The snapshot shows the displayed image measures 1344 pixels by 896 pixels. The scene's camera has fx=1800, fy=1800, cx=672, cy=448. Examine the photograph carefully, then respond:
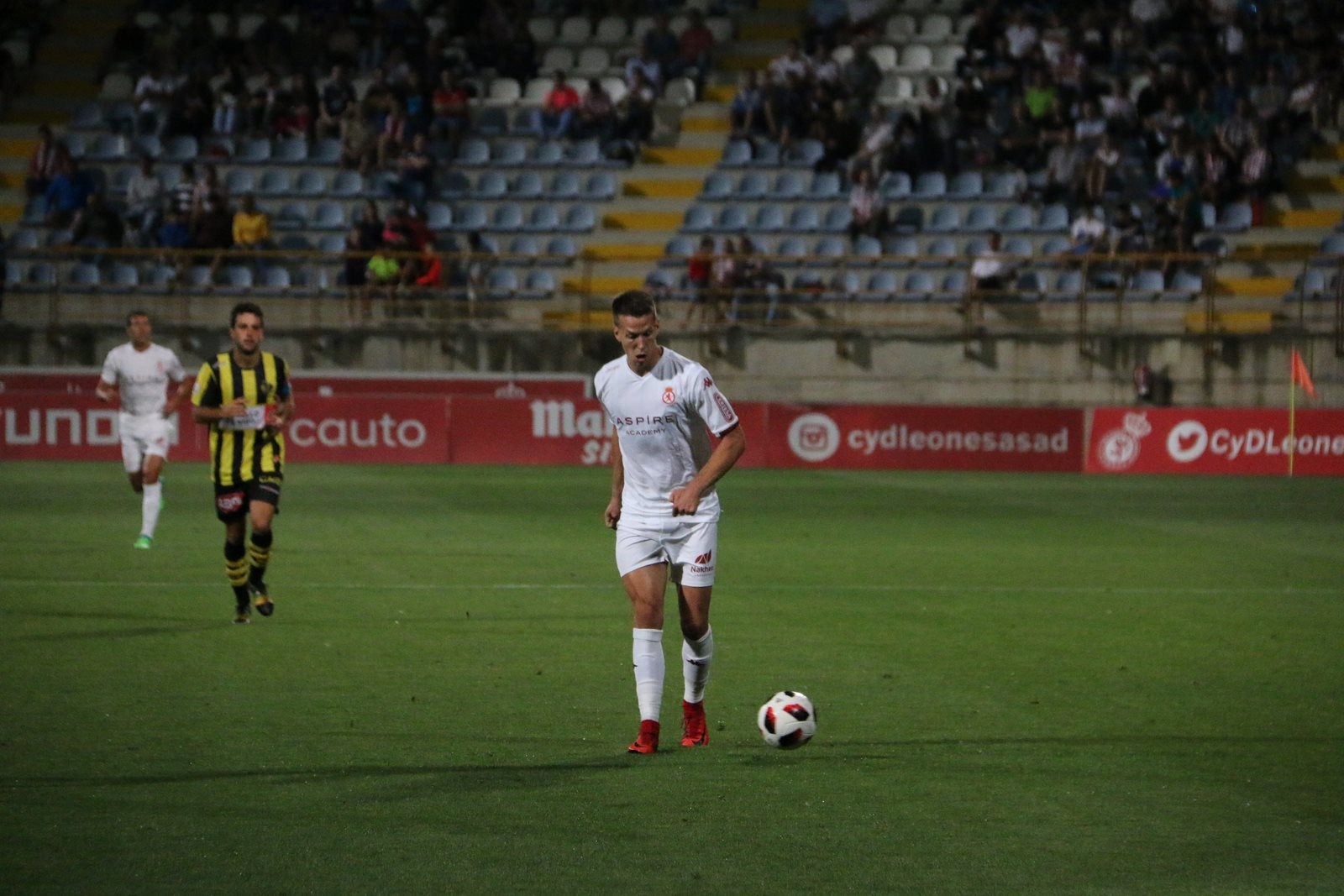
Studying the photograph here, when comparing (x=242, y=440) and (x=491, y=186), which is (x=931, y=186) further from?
(x=242, y=440)

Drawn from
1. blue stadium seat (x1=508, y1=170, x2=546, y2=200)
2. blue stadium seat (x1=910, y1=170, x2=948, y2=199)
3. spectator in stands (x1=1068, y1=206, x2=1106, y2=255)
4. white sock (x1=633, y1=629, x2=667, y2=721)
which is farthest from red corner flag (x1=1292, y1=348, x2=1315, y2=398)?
white sock (x1=633, y1=629, x2=667, y2=721)

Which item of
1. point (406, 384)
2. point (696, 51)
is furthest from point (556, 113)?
point (406, 384)

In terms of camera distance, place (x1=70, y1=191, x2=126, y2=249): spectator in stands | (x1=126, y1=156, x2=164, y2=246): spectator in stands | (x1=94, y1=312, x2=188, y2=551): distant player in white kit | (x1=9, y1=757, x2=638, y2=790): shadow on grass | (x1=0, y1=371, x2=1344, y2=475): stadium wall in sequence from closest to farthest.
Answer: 1. (x1=9, y1=757, x2=638, y2=790): shadow on grass
2. (x1=94, y1=312, x2=188, y2=551): distant player in white kit
3. (x1=0, y1=371, x2=1344, y2=475): stadium wall
4. (x1=70, y1=191, x2=126, y2=249): spectator in stands
5. (x1=126, y1=156, x2=164, y2=246): spectator in stands

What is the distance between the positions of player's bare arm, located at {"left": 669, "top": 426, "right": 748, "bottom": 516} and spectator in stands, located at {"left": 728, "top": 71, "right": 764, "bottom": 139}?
26278 millimetres

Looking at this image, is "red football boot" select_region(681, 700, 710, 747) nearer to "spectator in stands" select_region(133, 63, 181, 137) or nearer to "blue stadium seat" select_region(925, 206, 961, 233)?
"blue stadium seat" select_region(925, 206, 961, 233)

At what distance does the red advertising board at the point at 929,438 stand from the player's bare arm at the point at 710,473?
65.9ft

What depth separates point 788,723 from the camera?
25.1 ft

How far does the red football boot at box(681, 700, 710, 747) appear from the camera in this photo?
7.96 metres

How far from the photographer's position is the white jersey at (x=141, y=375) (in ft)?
55.9

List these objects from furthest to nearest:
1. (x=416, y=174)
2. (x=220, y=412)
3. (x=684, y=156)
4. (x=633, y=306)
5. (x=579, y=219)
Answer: (x=684, y=156) < (x=579, y=219) < (x=416, y=174) < (x=220, y=412) < (x=633, y=306)

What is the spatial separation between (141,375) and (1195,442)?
55.5 ft

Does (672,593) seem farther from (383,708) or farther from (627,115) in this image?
(627,115)

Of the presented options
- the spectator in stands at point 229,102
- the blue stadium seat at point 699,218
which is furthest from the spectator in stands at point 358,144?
the blue stadium seat at point 699,218

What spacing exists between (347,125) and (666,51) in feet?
21.5
